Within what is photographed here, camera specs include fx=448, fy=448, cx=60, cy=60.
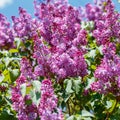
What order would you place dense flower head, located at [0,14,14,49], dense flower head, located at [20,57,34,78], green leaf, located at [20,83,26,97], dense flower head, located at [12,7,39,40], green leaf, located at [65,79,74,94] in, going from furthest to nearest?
dense flower head, located at [0,14,14,49], dense flower head, located at [12,7,39,40], green leaf, located at [65,79,74,94], dense flower head, located at [20,57,34,78], green leaf, located at [20,83,26,97]

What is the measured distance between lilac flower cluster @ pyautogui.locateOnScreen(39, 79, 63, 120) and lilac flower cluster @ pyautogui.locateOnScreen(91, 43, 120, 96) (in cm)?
77

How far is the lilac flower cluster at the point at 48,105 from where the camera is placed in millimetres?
3256

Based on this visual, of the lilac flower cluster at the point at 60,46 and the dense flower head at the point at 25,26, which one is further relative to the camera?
the dense flower head at the point at 25,26

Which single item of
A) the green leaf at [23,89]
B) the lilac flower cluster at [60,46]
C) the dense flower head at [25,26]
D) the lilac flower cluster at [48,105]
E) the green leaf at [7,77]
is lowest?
the lilac flower cluster at [48,105]

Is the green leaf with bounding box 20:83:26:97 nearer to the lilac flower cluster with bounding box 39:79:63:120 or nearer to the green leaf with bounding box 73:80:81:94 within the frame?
the lilac flower cluster with bounding box 39:79:63:120

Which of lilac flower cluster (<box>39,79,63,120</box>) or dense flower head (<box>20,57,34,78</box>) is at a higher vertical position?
dense flower head (<box>20,57,34,78</box>)

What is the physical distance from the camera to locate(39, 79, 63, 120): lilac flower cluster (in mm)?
3256

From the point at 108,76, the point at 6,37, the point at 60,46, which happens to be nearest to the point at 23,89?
the point at 108,76

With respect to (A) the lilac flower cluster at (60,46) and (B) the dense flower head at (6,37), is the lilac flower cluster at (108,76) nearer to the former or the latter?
(A) the lilac flower cluster at (60,46)

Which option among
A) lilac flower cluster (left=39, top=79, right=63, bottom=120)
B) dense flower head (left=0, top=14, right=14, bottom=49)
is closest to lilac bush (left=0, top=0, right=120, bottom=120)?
lilac flower cluster (left=39, top=79, right=63, bottom=120)

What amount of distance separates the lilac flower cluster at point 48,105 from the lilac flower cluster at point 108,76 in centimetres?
77

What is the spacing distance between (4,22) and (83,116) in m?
3.77

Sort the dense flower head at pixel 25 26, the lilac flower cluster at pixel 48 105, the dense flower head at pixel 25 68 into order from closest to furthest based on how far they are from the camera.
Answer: the lilac flower cluster at pixel 48 105 < the dense flower head at pixel 25 68 < the dense flower head at pixel 25 26

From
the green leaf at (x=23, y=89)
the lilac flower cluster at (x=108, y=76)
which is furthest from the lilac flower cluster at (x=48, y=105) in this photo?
the lilac flower cluster at (x=108, y=76)
